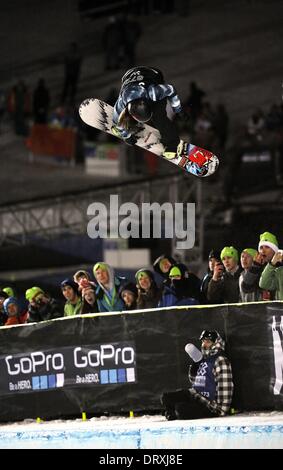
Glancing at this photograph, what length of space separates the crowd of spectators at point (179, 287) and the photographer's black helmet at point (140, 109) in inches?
64.8

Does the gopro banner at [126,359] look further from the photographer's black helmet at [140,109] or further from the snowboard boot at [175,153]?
the snowboard boot at [175,153]

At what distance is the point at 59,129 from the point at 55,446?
14.9 metres

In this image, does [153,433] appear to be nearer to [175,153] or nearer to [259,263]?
[259,263]

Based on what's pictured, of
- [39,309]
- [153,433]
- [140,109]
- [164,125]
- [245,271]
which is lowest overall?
[153,433]

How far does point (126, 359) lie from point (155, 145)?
2687mm

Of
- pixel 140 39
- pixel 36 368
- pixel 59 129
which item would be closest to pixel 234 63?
pixel 140 39

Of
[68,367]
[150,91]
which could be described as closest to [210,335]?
[68,367]

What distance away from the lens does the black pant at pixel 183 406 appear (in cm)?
1560

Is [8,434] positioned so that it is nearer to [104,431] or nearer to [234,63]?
[104,431]

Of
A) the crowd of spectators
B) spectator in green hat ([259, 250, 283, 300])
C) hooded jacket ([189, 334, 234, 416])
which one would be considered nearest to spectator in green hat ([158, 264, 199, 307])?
the crowd of spectators

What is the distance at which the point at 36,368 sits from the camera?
1667 centimetres

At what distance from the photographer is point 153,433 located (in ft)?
50.3

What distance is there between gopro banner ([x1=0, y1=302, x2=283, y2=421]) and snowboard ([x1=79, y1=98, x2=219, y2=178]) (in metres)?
2.25

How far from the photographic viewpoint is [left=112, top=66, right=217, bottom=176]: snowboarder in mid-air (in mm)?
16172
